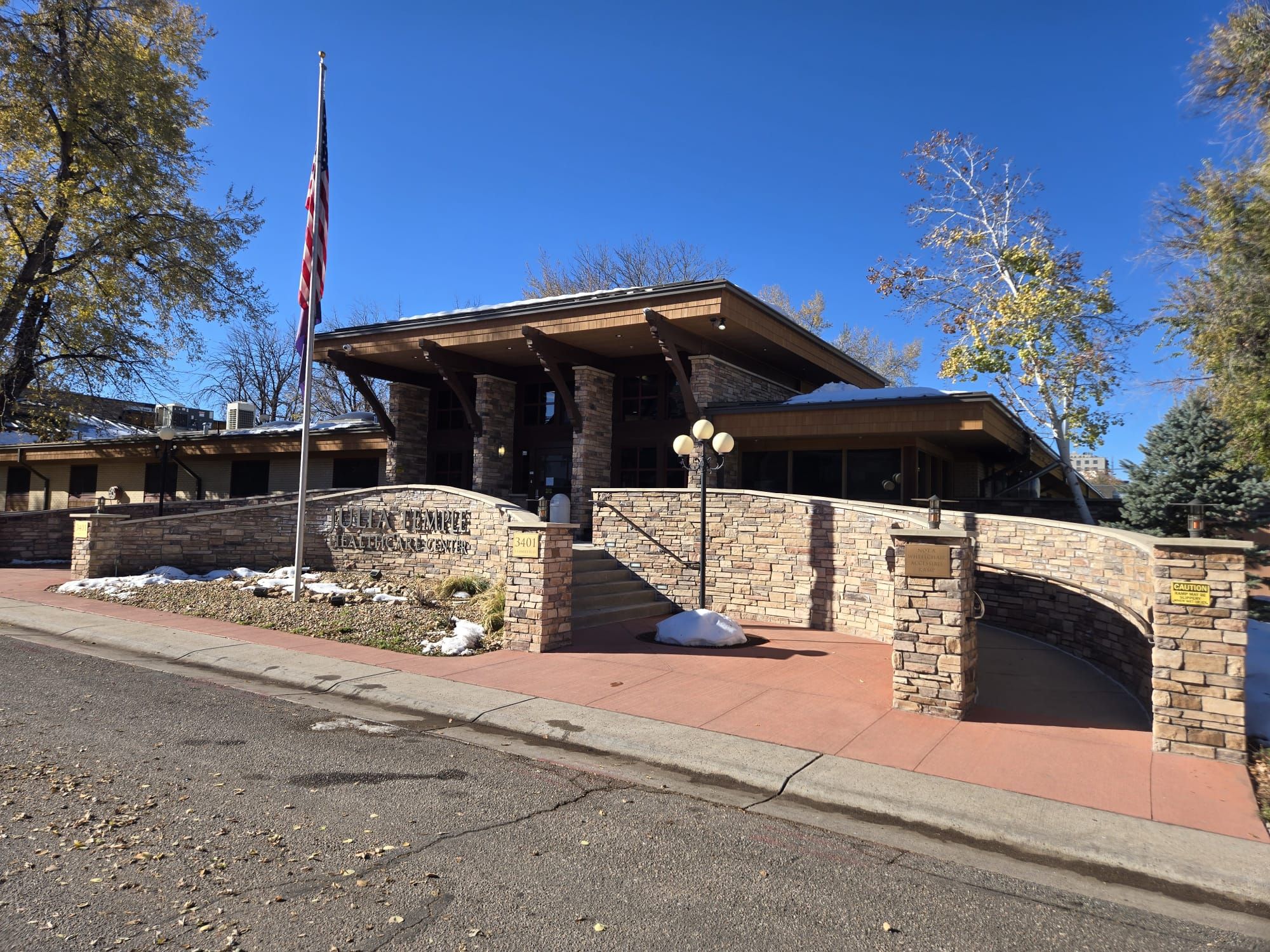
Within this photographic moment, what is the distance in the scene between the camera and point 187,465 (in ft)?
87.8

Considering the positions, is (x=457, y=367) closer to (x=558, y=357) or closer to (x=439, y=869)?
(x=558, y=357)

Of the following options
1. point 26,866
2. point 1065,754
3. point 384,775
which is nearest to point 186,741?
point 384,775

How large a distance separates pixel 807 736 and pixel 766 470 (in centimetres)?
1207

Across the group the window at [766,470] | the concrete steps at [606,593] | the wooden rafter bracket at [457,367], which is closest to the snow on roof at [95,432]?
the wooden rafter bracket at [457,367]

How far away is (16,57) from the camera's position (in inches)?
753

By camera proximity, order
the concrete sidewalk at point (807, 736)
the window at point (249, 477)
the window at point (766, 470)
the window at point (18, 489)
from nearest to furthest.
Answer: the concrete sidewalk at point (807, 736) < the window at point (766, 470) < the window at point (249, 477) < the window at point (18, 489)

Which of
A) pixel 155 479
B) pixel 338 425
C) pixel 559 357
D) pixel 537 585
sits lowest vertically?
pixel 537 585

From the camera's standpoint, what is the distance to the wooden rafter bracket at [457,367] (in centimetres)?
1850

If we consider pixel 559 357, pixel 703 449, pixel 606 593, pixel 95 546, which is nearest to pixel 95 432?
pixel 95 546

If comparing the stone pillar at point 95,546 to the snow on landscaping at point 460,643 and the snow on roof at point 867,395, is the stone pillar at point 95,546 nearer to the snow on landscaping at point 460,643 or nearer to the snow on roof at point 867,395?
the snow on landscaping at point 460,643

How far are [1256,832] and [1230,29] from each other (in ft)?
41.3

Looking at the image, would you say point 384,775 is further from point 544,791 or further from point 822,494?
point 822,494

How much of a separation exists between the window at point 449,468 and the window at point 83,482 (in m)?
16.2

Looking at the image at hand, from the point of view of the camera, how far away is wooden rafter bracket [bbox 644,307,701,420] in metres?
15.3
